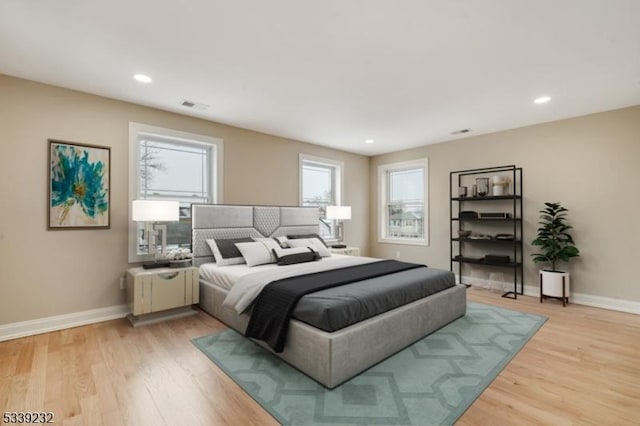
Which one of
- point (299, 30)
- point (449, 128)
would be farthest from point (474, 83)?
point (299, 30)

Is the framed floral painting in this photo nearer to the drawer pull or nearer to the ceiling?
the ceiling

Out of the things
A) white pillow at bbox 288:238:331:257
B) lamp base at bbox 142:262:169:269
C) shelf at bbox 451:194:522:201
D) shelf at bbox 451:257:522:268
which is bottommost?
shelf at bbox 451:257:522:268

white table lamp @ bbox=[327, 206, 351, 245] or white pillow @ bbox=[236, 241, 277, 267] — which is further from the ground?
white table lamp @ bbox=[327, 206, 351, 245]

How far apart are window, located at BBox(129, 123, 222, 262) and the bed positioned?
1.15 ft

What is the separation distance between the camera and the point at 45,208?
3.21 metres

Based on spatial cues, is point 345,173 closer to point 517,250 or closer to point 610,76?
point 517,250

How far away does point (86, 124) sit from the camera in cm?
344

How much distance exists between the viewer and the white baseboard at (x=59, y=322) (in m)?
3.00

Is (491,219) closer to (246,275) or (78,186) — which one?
(246,275)

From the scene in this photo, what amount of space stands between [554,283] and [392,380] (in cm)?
325

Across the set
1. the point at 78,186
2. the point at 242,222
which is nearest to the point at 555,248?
the point at 242,222

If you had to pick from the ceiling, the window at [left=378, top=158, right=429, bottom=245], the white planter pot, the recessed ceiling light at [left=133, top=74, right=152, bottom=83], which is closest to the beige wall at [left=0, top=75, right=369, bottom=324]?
the ceiling

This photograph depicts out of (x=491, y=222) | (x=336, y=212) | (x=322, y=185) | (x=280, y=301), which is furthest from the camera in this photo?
(x=322, y=185)

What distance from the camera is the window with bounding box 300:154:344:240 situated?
5.78 meters
